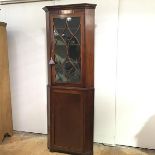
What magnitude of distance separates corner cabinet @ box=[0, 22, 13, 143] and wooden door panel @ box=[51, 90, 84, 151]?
0.88 meters

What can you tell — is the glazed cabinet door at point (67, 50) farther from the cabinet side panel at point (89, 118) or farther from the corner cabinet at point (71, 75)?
the cabinet side panel at point (89, 118)

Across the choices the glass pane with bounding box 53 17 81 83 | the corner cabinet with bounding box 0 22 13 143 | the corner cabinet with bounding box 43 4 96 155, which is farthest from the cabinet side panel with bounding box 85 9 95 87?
the corner cabinet with bounding box 0 22 13 143

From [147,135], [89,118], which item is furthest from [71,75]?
[147,135]

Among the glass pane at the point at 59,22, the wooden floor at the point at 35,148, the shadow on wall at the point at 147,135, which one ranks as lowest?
the wooden floor at the point at 35,148

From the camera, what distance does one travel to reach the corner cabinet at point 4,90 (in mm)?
3207

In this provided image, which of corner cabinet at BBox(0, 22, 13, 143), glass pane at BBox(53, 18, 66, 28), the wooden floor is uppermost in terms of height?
glass pane at BBox(53, 18, 66, 28)

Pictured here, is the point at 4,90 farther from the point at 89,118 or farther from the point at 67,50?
the point at 89,118

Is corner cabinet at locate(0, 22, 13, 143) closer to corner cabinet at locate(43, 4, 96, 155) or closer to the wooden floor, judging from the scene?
the wooden floor

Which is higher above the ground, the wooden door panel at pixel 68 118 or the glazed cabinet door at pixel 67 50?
the glazed cabinet door at pixel 67 50

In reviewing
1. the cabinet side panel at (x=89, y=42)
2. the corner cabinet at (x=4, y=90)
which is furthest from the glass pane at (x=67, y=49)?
the corner cabinet at (x=4, y=90)

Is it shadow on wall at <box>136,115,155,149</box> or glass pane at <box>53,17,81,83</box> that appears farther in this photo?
shadow on wall at <box>136,115,155,149</box>

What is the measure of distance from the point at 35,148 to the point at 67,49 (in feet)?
4.86

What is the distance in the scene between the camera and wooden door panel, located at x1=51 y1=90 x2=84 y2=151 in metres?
2.77

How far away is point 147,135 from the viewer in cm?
306
